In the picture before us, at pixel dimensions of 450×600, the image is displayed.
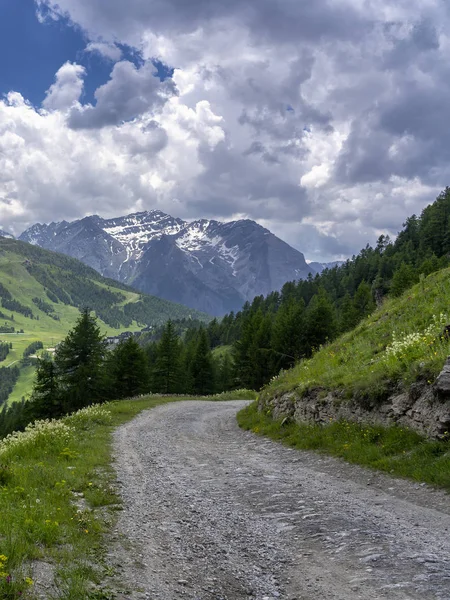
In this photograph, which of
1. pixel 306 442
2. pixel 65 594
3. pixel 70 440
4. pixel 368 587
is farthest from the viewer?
pixel 70 440

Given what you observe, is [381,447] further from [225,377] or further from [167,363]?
[225,377]

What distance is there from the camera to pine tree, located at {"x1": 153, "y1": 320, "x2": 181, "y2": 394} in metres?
74.4

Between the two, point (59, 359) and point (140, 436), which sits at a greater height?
point (59, 359)

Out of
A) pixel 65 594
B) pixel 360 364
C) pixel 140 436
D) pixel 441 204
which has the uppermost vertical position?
pixel 441 204

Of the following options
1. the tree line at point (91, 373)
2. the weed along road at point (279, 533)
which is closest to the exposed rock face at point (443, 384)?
the weed along road at point (279, 533)

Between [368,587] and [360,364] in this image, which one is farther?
[360,364]

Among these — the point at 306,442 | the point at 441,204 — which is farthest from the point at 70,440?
the point at 441,204

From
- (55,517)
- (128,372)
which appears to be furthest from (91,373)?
(55,517)

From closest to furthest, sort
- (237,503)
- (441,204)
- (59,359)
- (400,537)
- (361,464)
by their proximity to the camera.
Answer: (400,537) → (237,503) → (361,464) → (59,359) → (441,204)

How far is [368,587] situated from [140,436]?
1830 centimetres

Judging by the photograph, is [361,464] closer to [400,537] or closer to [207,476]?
[207,476]

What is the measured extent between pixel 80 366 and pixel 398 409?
52.8 m

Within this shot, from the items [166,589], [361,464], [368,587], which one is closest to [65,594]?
[166,589]

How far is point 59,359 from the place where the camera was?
59.8m
